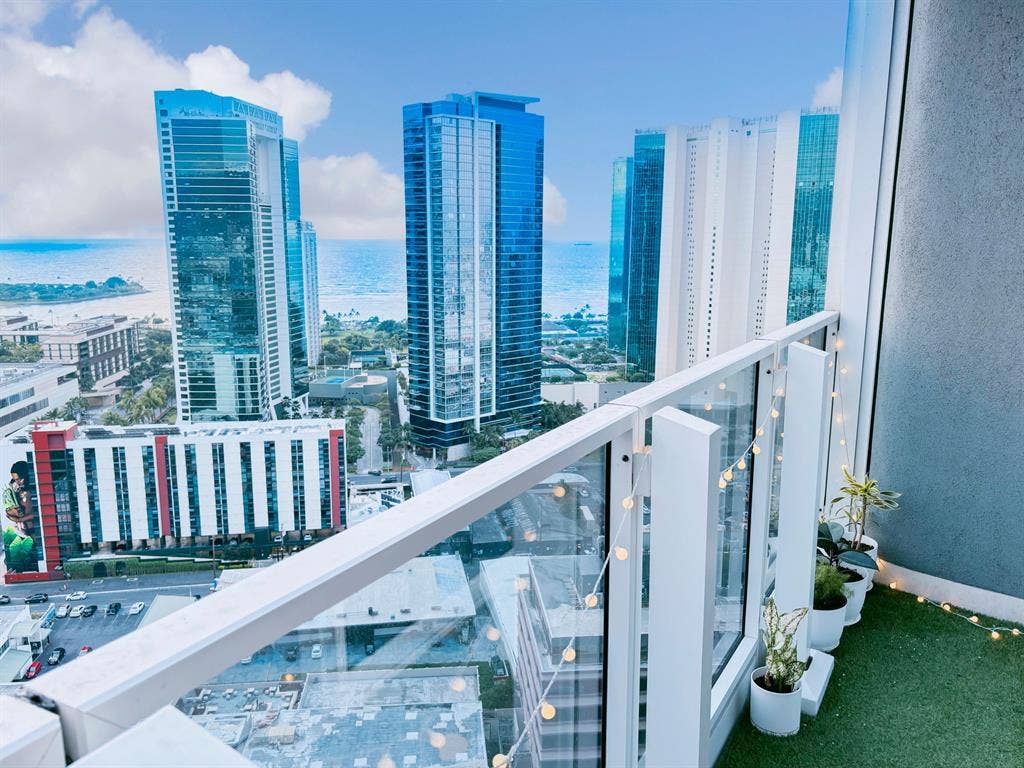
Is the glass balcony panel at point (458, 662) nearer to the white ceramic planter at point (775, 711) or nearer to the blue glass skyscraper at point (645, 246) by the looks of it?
the white ceramic planter at point (775, 711)

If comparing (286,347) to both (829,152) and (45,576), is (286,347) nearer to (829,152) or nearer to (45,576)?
(45,576)

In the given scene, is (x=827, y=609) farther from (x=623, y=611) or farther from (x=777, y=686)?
(x=623, y=611)

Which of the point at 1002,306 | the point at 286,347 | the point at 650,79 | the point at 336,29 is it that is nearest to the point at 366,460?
the point at 286,347

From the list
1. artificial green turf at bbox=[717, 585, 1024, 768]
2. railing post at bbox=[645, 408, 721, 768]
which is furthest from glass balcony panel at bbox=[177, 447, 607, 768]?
artificial green turf at bbox=[717, 585, 1024, 768]

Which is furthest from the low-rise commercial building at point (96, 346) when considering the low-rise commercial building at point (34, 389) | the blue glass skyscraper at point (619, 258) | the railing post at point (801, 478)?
the railing post at point (801, 478)

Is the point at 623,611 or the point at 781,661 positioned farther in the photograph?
the point at 781,661

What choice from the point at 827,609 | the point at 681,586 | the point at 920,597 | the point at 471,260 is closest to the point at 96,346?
the point at 471,260
